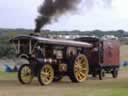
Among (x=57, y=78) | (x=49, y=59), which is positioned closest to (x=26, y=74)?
(x=49, y=59)

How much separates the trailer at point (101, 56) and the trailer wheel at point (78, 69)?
2.39 m

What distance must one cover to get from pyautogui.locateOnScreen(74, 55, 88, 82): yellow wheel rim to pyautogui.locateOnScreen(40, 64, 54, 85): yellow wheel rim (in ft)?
7.21

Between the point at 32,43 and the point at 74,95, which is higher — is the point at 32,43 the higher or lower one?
the higher one

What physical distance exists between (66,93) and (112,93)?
6.54 feet

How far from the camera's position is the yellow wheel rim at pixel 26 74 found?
28.4 metres

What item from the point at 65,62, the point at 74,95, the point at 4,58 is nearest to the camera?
the point at 74,95

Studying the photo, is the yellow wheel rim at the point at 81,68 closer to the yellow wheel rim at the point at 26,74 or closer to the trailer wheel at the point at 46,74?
the trailer wheel at the point at 46,74

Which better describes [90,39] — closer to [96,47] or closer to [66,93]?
[96,47]

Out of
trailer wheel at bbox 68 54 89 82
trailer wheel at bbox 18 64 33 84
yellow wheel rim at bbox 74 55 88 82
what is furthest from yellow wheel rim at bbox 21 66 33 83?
yellow wheel rim at bbox 74 55 88 82

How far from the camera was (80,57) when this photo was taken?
31.1m

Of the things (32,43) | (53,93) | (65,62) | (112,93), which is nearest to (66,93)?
(53,93)

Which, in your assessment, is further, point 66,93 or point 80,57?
point 80,57

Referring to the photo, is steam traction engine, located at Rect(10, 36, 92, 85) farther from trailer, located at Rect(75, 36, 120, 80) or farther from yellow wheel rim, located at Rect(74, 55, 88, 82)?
trailer, located at Rect(75, 36, 120, 80)

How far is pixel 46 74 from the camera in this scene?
2823 centimetres
